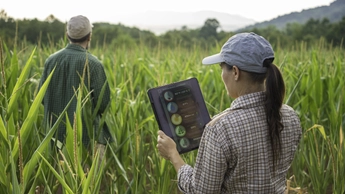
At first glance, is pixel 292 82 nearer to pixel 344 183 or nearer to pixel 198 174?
pixel 344 183

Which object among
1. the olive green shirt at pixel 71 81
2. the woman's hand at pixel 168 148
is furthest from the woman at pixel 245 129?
the olive green shirt at pixel 71 81

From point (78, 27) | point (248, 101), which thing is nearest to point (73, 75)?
point (78, 27)

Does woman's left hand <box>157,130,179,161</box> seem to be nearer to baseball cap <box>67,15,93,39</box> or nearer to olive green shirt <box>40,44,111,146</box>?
olive green shirt <box>40,44,111,146</box>

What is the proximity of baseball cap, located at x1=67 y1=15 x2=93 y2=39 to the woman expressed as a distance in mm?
1569

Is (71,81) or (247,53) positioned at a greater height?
(247,53)

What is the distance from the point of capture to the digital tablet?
4.98 feet

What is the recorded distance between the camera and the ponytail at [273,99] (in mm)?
1279

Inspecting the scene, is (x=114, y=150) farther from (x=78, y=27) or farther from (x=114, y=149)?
(x=78, y=27)

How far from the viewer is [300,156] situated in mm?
3016

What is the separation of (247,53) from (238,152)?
0.27 meters

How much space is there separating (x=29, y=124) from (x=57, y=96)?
121 cm

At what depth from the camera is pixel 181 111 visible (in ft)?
5.11

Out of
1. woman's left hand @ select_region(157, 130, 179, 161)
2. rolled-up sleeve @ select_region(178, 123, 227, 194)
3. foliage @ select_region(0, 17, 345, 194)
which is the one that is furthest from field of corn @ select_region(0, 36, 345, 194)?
rolled-up sleeve @ select_region(178, 123, 227, 194)

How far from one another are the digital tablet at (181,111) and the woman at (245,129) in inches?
8.2
